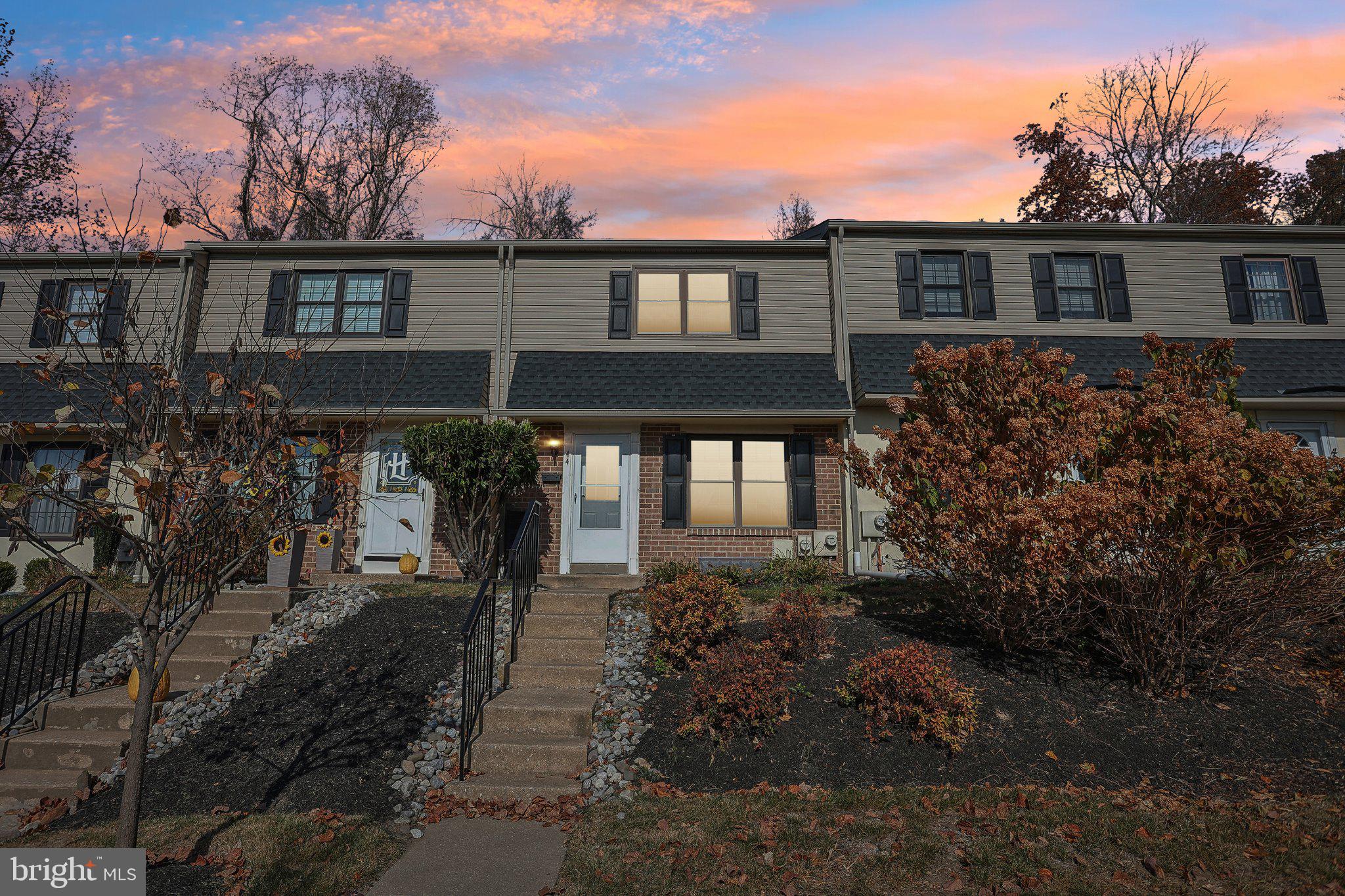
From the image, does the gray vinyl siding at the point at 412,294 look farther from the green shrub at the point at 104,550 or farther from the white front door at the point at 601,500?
the green shrub at the point at 104,550

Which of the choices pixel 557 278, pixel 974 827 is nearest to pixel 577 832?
pixel 974 827

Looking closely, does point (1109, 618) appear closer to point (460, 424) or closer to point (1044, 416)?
point (1044, 416)

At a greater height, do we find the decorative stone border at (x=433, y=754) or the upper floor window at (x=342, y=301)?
the upper floor window at (x=342, y=301)

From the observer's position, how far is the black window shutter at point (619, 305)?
43.0ft

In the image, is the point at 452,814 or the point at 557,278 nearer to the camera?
the point at 452,814

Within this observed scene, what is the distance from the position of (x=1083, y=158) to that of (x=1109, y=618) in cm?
2543

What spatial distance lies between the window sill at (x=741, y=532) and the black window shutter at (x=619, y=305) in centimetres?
373

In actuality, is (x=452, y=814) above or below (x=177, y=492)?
below

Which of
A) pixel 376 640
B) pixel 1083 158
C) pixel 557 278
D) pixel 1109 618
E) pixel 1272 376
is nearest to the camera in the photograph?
pixel 1109 618

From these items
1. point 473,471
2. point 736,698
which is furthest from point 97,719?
point 736,698

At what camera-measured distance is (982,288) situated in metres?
13.1

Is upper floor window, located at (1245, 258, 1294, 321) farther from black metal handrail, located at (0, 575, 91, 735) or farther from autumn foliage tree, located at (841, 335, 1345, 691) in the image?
black metal handrail, located at (0, 575, 91, 735)

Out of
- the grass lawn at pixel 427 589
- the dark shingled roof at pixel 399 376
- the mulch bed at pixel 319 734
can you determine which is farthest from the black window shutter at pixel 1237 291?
the mulch bed at pixel 319 734

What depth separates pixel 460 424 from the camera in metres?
10.6
